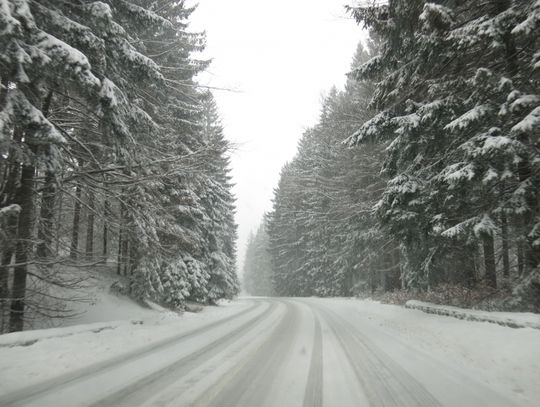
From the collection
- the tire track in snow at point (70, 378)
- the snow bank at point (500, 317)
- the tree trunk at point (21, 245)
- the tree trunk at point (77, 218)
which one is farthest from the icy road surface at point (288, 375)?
the tree trunk at point (77, 218)

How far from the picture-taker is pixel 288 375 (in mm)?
5902

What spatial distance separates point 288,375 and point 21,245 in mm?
Result: 6455

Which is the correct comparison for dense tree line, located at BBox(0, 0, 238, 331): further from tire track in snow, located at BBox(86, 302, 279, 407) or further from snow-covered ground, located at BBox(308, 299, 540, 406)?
snow-covered ground, located at BBox(308, 299, 540, 406)

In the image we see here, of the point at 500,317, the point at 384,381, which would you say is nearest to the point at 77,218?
the point at 384,381

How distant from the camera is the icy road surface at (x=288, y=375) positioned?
4.75m

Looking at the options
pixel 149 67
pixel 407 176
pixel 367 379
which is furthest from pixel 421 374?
pixel 149 67

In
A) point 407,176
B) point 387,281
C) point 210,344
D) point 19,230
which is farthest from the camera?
point 387,281

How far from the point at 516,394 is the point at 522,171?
6507 millimetres

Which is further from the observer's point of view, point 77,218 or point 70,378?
point 77,218

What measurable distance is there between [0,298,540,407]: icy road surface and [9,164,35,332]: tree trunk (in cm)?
168

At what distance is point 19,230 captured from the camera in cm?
835

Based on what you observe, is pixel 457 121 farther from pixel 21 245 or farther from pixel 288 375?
pixel 21 245

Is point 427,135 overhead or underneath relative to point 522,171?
overhead

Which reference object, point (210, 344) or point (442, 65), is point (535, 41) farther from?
point (210, 344)
